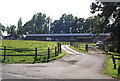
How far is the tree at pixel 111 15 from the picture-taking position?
21.6 m

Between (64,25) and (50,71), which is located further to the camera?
(64,25)

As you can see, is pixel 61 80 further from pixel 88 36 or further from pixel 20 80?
pixel 88 36

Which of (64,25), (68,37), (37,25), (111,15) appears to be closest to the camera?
(111,15)

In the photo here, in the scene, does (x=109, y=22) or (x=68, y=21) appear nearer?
(x=109, y=22)

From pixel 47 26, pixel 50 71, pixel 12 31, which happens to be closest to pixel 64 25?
pixel 47 26

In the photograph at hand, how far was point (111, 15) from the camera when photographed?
23.0m

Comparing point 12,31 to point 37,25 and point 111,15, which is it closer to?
point 37,25

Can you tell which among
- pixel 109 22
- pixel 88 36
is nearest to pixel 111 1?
pixel 109 22

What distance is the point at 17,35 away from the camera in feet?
360

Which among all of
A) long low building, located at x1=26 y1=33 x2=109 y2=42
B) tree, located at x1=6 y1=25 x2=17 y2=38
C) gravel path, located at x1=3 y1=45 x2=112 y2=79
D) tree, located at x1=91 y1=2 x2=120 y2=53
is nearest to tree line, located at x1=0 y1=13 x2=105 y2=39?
tree, located at x1=6 y1=25 x2=17 y2=38

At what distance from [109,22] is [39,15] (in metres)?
107

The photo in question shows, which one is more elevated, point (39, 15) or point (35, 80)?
point (39, 15)

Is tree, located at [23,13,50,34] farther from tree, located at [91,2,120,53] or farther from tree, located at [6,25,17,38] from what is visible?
tree, located at [91,2,120,53]

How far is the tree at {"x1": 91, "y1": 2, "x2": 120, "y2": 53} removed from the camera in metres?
21.6
